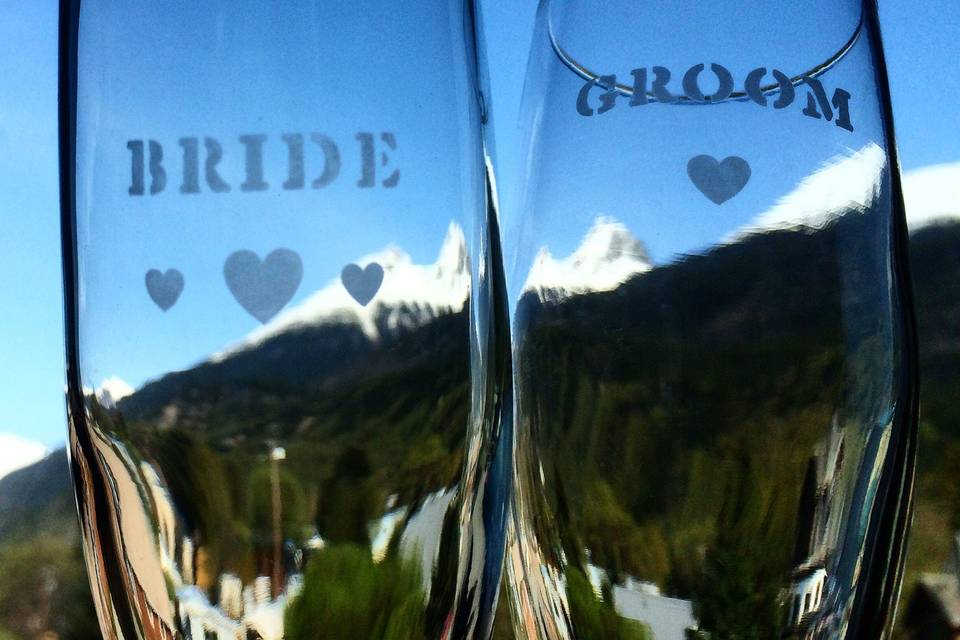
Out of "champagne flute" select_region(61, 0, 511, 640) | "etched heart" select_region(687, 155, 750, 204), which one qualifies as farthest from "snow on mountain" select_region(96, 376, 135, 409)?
"etched heart" select_region(687, 155, 750, 204)

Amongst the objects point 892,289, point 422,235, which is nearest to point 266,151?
point 422,235

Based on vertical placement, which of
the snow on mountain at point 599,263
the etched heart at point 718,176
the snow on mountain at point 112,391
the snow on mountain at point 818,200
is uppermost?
the etched heart at point 718,176

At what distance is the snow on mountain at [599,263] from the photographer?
0.71ft

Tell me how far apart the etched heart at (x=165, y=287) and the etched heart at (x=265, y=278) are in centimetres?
1

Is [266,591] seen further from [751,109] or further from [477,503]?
[751,109]

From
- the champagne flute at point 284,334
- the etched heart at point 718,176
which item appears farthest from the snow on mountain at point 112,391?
the etched heart at point 718,176

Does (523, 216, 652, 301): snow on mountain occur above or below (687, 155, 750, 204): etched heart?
below

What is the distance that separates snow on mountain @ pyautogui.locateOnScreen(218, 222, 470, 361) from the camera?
185 millimetres

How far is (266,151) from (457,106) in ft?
0.13

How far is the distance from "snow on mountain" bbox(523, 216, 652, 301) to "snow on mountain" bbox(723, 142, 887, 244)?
22 millimetres

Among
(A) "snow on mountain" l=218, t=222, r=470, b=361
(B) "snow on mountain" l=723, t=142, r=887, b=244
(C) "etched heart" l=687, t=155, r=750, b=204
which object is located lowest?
(A) "snow on mountain" l=218, t=222, r=470, b=361

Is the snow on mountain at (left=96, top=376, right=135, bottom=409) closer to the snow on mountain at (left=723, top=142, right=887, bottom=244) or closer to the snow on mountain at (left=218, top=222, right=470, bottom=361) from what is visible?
the snow on mountain at (left=218, top=222, right=470, bottom=361)

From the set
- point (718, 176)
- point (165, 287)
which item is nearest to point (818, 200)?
point (718, 176)

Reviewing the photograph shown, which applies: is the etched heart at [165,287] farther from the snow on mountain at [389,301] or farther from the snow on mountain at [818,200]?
the snow on mountain at [818,200]
